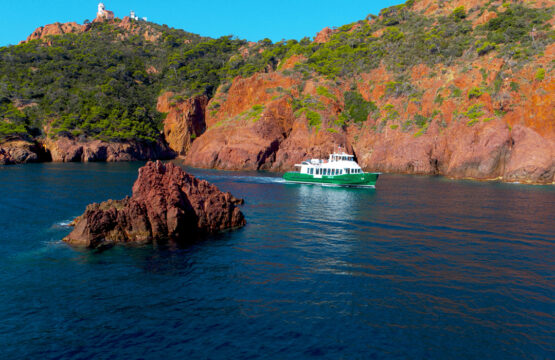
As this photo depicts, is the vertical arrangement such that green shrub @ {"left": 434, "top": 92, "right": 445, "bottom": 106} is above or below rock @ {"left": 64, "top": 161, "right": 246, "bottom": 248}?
above

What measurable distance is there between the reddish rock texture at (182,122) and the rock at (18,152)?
38.0 meters

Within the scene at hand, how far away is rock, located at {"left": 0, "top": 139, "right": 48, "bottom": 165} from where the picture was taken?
275 feet

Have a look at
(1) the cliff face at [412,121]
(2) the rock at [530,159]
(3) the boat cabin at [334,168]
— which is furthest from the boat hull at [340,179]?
(2) the rock at [530,159]

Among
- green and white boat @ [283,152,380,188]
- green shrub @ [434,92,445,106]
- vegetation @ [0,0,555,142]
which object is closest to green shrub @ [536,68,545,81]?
vegetation @ [0,0,555,142]

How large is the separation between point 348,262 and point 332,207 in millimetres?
17583

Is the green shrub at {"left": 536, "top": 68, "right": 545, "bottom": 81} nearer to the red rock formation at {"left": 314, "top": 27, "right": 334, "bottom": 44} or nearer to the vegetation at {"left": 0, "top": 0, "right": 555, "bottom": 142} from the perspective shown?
the vegetation at {"left": 0, "top": 0, "right": 555, "bottom": 142}

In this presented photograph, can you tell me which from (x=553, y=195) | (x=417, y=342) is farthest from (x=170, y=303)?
(x=553, y=195)

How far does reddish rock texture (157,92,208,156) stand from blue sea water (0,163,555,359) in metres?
92.7

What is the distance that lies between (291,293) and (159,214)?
11.7 metres

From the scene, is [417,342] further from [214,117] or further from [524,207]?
[214,117]

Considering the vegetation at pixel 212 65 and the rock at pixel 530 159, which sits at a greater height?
the vegetation at pixel 212 65

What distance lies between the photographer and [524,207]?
116 ft

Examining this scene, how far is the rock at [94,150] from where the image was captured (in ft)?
→ 317

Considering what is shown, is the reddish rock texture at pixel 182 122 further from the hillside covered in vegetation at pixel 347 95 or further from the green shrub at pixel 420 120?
the green shrub at pixel 420 120
